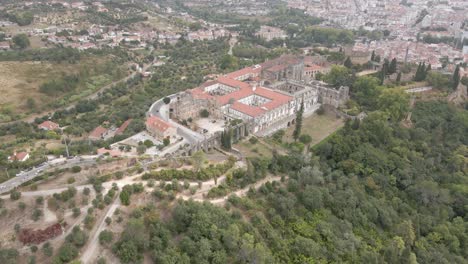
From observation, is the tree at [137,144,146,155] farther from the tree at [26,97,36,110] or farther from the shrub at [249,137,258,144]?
the tree at [26,97,36,110]

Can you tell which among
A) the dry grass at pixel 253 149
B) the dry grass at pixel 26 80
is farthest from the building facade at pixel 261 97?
the dry grass at pixel 26 80

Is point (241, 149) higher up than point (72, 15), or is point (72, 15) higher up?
point (72, 15)

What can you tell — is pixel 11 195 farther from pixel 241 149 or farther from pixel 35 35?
pixel 35 35

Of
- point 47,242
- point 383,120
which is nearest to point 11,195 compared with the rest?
point 47,242

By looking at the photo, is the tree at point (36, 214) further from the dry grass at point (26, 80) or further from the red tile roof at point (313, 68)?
the red tile roof at point (313, 68)

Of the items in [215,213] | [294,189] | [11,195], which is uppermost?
[11,195]

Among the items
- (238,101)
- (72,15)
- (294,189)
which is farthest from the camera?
(72,15)

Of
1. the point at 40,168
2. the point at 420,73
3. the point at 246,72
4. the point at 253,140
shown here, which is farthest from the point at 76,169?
the point at 420,73
